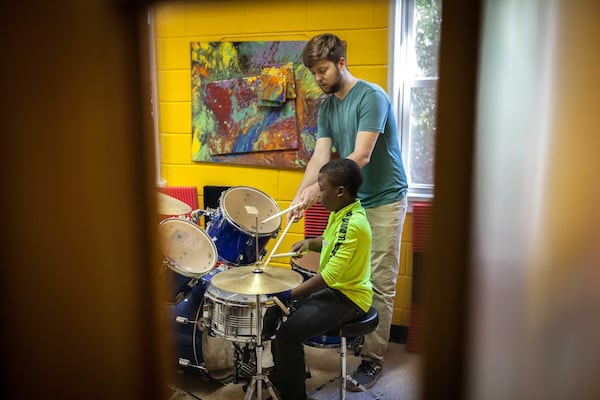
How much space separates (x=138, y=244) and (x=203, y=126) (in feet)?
7.19

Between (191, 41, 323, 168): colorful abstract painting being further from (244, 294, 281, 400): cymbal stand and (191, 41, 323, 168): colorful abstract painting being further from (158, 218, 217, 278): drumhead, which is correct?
(244, 294, 281, 400): cymbal stand

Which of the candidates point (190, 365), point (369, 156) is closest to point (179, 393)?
point (190, 365)

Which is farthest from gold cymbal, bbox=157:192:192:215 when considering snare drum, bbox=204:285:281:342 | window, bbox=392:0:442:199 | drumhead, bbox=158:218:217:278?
window, bbox=392:0:442:199

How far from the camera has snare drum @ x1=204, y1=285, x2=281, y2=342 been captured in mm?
1844

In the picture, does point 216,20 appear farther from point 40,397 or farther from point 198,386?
point 40,397

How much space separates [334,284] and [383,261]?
1.42 ft

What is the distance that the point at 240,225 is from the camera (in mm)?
2070

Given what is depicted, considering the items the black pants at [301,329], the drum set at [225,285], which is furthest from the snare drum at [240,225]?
the black pants at [301,329]

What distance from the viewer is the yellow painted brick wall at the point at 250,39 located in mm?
2426

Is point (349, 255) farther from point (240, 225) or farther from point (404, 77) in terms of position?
point (404, 77)

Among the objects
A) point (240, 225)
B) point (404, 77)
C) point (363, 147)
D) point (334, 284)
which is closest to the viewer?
point (334, 284)

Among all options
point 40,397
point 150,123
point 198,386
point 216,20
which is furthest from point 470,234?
point 216,20

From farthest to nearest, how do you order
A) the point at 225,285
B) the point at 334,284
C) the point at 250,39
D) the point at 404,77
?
the point at 250,39 < the point at 404,77 < the point at 334,284 < the point at 225,285

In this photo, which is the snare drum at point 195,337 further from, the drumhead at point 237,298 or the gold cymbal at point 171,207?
the gold cymbal at point 171,207
